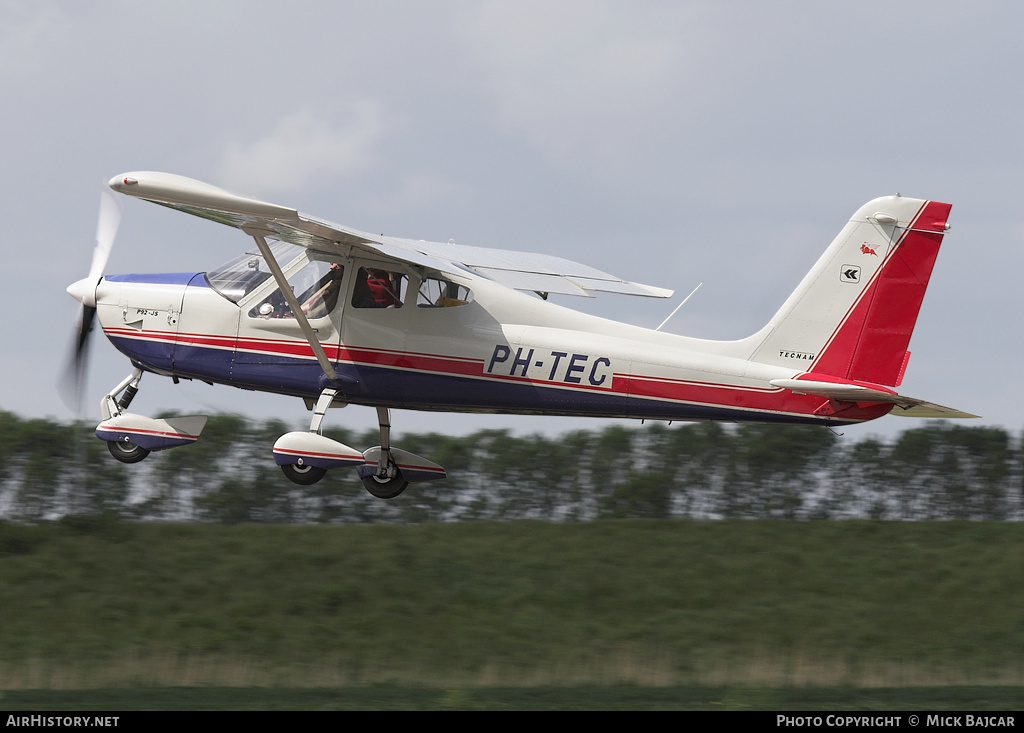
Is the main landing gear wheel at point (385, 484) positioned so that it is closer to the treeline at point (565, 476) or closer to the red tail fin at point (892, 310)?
the red tail fin at point (892, 310)

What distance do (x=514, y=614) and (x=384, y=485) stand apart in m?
12.9

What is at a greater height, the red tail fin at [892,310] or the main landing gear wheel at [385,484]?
the red tail fin at [892,310]

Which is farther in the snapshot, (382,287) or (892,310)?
(382,287)

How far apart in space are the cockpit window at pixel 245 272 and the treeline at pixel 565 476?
65.9ft

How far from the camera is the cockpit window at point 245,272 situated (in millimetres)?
13188

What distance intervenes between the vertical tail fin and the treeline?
21744 mm

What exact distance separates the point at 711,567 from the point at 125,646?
45.9ft

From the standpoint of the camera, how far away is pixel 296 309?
1274 cm

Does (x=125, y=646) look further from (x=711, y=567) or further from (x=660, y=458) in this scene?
(x=660, y=458)

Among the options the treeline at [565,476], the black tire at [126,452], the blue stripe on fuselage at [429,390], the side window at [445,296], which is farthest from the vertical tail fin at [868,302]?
the treeline at [565,476]

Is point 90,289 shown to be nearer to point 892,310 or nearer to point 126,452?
point 126,452

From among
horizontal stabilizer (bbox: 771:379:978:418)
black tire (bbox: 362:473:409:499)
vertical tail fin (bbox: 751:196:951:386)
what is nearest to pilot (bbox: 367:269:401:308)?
black tire (bbox: 362:473:409:499)

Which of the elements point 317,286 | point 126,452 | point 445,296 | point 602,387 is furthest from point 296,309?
point 602,387

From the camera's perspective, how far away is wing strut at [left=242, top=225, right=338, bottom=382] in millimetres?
12516
